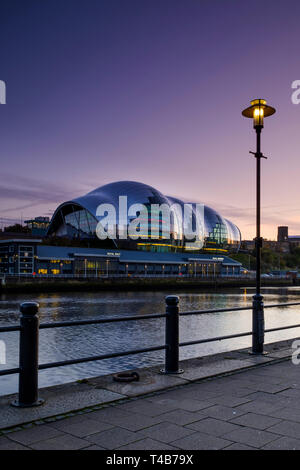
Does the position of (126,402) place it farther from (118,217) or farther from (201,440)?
(118,217)

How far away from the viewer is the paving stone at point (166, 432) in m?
4.98

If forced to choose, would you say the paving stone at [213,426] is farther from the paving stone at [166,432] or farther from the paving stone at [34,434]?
the paving stone at [34,434]

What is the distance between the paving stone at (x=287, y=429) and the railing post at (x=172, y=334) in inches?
119

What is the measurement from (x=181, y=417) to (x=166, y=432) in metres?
0.59

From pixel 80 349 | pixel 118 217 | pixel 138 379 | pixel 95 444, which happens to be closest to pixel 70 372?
pixel 80 349

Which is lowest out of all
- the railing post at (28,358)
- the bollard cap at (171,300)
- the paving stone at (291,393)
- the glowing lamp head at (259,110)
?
the paving stone at (291,393)

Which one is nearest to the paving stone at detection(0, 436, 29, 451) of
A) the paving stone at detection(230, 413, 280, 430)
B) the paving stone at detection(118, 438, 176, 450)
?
the paving stone at detection(118, 438, 176, 450)

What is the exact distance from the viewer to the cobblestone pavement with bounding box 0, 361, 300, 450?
484 cm

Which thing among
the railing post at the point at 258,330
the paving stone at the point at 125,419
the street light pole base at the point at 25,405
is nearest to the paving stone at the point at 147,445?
the paving stone at the point at 125,419

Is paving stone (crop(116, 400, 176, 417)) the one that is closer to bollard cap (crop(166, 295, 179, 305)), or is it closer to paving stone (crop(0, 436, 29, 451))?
paving stone (crop(0, 436, 29, 451))

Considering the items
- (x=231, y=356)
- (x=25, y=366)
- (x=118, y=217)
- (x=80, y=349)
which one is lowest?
(x=80, y=349)
